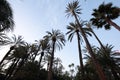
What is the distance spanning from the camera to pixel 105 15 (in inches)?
1016

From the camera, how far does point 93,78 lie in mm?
44688

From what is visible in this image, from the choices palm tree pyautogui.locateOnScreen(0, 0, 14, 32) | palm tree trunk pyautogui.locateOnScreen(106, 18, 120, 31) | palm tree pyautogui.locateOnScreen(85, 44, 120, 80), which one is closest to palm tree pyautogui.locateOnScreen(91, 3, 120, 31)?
palm tree trunk pyautogui.locateOnScreen(106, 18, 120, 31)

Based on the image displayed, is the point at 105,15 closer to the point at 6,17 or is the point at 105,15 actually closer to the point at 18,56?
the point at 6,17

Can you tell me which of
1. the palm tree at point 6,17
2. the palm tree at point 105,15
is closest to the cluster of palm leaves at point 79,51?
the palm tree at point 105,15

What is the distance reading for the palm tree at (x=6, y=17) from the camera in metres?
6.79

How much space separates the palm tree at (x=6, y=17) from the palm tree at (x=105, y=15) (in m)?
19.6

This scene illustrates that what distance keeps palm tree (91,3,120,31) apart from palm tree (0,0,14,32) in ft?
64.2

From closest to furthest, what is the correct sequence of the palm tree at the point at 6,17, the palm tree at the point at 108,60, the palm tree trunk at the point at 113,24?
the palm tree at the point at 6,17, the palm tree trunk at the point at 113,24, the palm tree at the point at 108,60

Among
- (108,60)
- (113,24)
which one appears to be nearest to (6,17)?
(113,24)

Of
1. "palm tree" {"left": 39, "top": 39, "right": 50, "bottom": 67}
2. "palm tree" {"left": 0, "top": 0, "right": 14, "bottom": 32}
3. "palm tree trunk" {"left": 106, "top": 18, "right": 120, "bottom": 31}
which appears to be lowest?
"palm tree" {"left": 0, "top": 0, "right": 14, "bottom": 32}

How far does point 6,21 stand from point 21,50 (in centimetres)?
3741

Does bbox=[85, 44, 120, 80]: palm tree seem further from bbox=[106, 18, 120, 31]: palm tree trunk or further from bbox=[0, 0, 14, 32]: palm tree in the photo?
bbox=[0, 0, 14, 32]: palm tree

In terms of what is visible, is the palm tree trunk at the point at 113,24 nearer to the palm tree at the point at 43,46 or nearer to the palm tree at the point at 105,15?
the palm tree at the point at 105,15

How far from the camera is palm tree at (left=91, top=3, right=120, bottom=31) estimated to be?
24494mm
